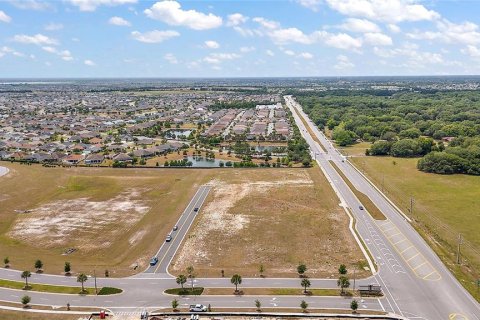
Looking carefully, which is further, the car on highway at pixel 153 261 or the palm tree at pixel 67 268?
the car on highway at pixel 153 261

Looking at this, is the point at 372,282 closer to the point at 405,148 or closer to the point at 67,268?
the point at 67,268

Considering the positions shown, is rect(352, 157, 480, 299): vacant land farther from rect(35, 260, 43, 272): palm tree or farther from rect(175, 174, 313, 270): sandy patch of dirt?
rect(35, 260, 43, 272): palm tree

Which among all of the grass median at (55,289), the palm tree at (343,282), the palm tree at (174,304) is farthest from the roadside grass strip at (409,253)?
the grass median at (55,289)

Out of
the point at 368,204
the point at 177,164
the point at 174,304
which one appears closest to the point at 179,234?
the point at 174,304

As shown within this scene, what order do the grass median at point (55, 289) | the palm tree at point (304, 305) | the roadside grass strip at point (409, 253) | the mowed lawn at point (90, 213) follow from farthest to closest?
the mowed lawn at point (90, 213)
the roadside grass strip at point (409, 253)
the grass median at point (55, 289)
the palm tree at point (304, 305)

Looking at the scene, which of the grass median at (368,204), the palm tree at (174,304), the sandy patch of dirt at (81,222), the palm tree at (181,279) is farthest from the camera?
the grass median at (368,204)

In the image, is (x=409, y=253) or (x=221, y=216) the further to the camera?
(x=221, y=216)

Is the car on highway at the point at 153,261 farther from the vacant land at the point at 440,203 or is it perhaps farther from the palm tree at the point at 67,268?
the vacant land at the point at 440,203
